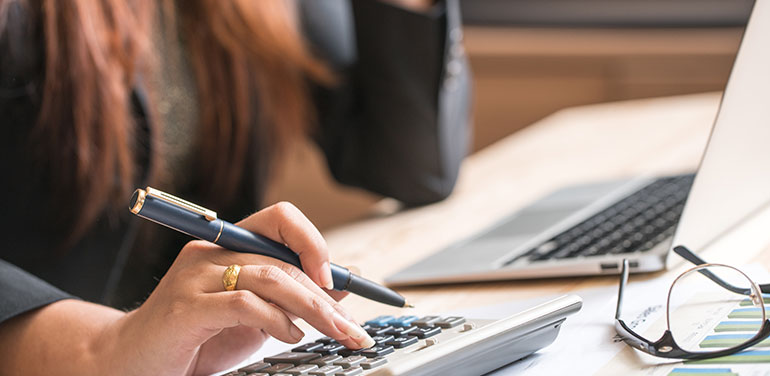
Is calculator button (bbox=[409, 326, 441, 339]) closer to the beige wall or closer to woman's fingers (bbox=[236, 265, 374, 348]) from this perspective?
woman's fingers (bbox=[236, 265, 374, 348])

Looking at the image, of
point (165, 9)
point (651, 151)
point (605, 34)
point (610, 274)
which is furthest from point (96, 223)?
point (605, 34)

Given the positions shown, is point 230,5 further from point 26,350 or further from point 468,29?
point 468,29

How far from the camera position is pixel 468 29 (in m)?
2.50

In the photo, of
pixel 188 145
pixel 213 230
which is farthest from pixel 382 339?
pixel 188 145

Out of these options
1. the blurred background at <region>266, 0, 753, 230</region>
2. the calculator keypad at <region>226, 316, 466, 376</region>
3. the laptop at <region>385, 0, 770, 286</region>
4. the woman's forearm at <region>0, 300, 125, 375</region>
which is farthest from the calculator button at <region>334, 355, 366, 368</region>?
the blurred background at <region>266, 0, 753, 230</region>

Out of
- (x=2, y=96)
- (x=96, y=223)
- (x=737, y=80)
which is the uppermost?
(x=737, y=80)

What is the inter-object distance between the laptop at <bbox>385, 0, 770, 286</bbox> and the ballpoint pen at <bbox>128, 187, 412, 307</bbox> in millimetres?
183

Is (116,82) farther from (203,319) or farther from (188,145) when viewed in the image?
(203,319)

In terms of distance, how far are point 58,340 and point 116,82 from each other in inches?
13.1

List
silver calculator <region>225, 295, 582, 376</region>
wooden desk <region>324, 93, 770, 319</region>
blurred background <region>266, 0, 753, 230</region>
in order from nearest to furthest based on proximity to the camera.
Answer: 1. silver calculator <region>225, 295, 582, 376</region>
2. wooden desk <region>324, 93, 770, 319</region>
3. blurred background <region>266, 0, 753, 230</region>

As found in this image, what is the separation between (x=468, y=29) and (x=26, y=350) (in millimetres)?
2135

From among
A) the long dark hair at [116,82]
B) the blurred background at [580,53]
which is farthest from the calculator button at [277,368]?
the blurred background at [580,53]

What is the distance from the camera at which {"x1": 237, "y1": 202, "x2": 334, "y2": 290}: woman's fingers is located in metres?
0.45

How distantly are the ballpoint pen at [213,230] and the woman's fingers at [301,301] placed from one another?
20mm
